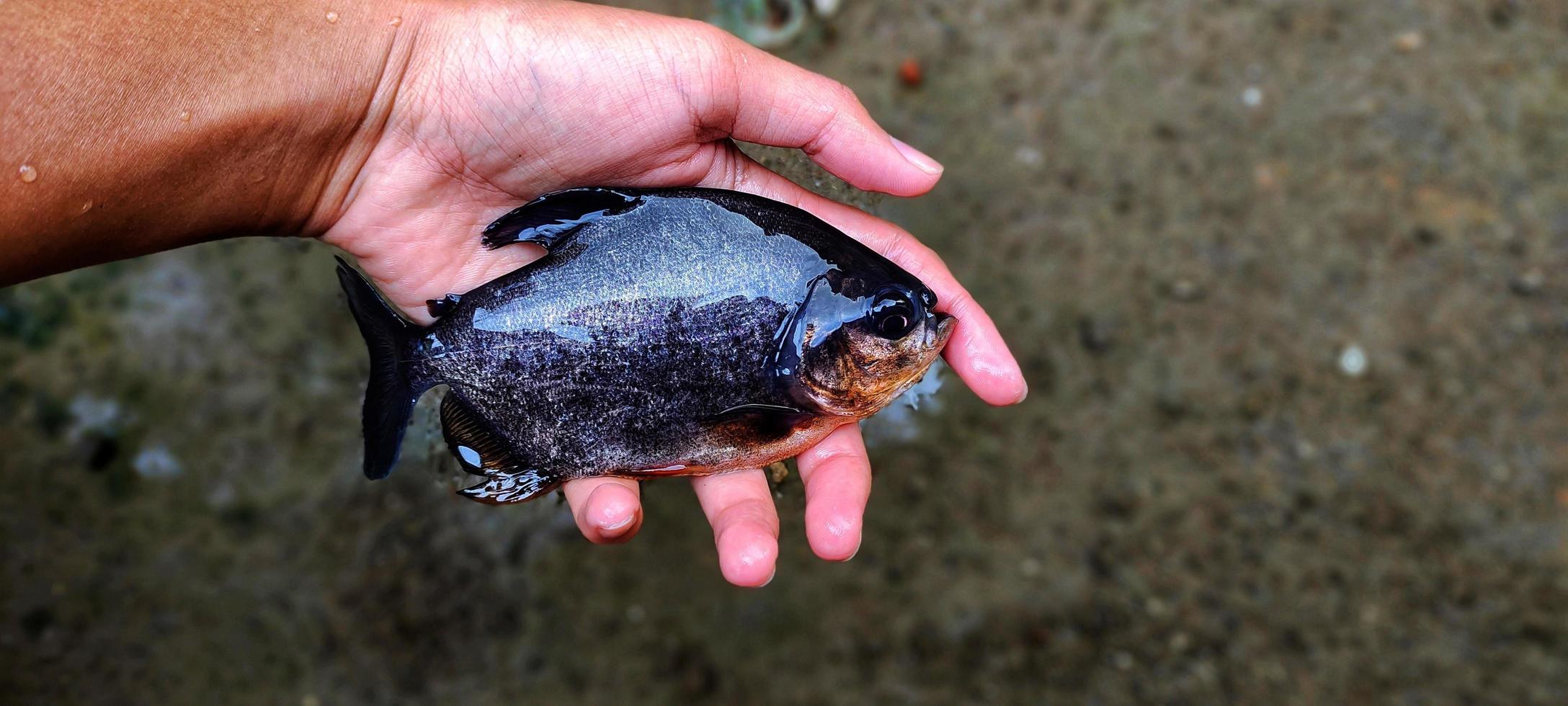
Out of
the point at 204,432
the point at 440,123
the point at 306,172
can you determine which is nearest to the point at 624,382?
the point at 440,123

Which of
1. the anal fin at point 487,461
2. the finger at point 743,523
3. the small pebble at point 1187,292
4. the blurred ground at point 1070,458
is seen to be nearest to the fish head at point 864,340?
the finger at point 743,523

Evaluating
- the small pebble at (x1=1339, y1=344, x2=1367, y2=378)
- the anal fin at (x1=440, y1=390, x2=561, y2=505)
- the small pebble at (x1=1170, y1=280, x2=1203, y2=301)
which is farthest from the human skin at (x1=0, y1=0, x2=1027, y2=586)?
the small pebble at (x1=1339, y1=344, x2=1367, y2=378)

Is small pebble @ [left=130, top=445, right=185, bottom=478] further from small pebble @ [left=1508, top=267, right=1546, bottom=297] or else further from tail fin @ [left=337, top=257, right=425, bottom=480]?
small pebble @ [left=1508, top=267, right=1546, bottom=297]

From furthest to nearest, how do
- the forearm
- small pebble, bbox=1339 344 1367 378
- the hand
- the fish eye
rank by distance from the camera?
small pebble, bbox=1339 344 1367 378, the hand, the fish eye, the forearm

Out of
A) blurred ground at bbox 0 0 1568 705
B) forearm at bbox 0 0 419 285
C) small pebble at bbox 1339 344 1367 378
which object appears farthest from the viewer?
small pebble at bbox 1339 344 1367 378

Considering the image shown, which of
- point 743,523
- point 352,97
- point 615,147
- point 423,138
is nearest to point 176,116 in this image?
point 352,97

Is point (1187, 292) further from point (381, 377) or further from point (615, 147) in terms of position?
point (381, 377)

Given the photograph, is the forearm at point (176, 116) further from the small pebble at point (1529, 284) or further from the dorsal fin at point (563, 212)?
the small pebble at point (1529, 284)
